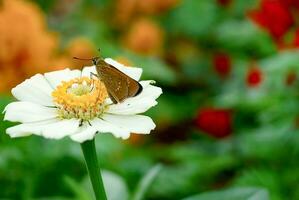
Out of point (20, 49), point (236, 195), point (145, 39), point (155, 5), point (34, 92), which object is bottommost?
point (236, 195)

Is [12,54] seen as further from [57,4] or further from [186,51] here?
[57,4]

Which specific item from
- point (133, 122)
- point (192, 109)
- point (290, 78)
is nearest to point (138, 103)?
point (133, 122)

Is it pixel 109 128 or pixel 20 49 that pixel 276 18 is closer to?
pixel 20 49

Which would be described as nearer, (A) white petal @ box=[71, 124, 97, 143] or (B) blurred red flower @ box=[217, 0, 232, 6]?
(A) white petal @ box=[71, 124, 97, 143]

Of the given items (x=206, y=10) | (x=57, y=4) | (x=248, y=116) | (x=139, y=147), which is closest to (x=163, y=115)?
(x=139, y=147)

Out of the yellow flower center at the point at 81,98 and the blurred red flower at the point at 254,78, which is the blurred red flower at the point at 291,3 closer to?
the blurred red flower at the point at 254,78

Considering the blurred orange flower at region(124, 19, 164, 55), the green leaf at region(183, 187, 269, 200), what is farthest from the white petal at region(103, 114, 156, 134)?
the blurred orange flower at region(124, 19, 164, 55)

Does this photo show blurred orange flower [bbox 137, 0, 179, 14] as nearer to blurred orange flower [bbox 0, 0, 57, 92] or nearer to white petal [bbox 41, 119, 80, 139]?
blurred orange flower [bbox 0, 0, 57, 92]

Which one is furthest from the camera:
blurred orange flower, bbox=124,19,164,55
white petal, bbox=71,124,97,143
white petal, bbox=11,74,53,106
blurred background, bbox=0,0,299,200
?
blurred orange flower, bbox=124,19,164,55
